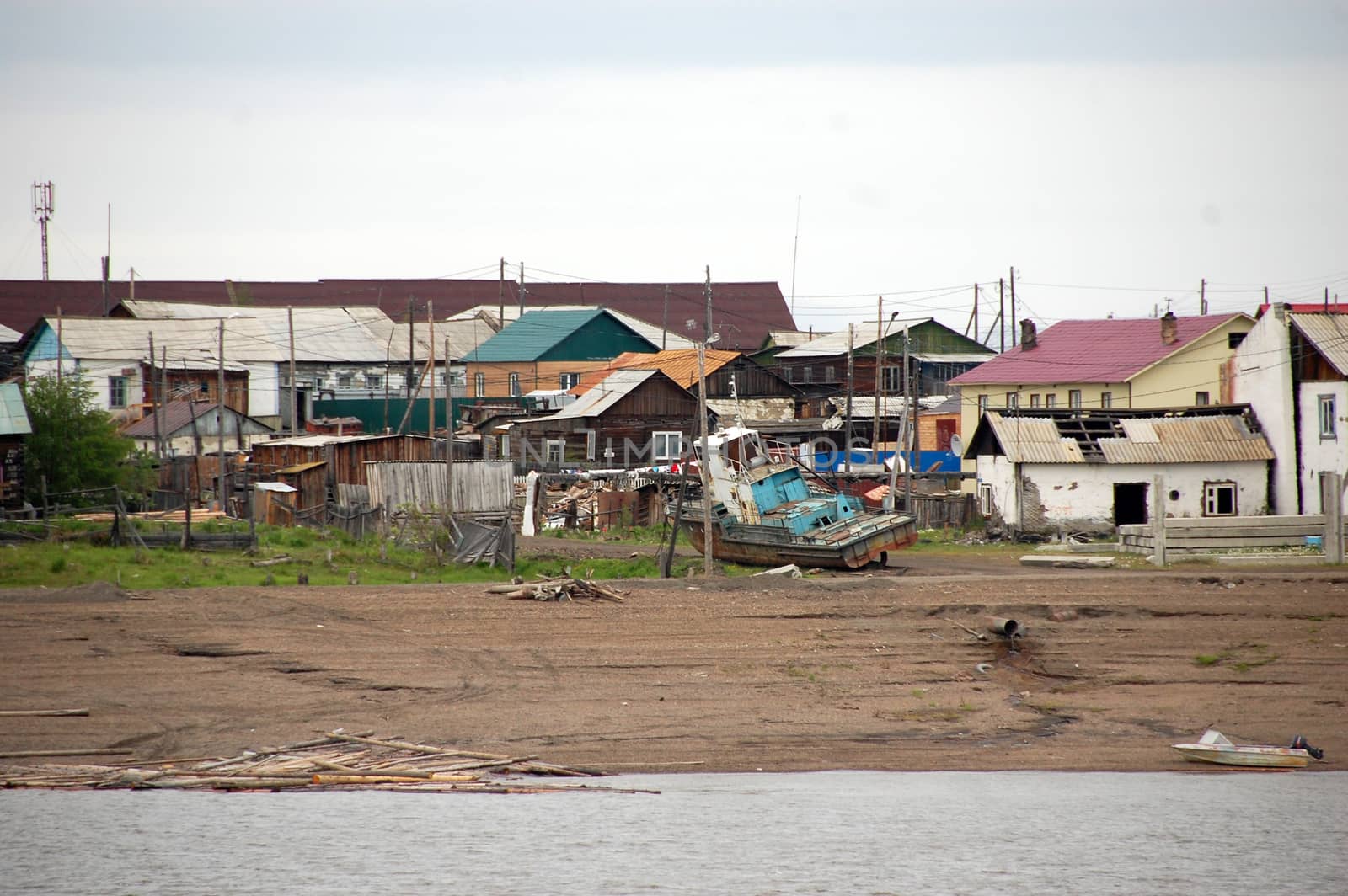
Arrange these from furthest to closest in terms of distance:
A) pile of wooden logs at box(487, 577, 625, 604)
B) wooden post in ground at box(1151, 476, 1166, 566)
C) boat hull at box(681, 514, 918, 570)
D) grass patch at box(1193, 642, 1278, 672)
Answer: boat hull at box(681, 514, 918, 570), wooden post in ground at box(1151, 476, 1166, 566), pile of wooden logs at box(487, 577, 625, 604), grass patch at box(1193, 642, 1278, 672)

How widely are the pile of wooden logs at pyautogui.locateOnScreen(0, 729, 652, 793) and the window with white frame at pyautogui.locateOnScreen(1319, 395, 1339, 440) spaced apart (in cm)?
2572

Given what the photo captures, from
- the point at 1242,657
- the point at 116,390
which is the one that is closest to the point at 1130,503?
the point at 1242,657

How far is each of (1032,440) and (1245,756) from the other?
22.3m

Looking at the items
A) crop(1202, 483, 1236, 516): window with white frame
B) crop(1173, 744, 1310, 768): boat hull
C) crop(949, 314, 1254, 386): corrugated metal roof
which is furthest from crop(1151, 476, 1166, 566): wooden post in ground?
crop(949, 314, 1254, 386): corrugated metal roof

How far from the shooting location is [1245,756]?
1545cm

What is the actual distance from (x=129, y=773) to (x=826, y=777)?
757 cm

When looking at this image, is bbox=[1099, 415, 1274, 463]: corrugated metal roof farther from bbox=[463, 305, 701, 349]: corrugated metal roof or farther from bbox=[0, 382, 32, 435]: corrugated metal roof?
bbox=[463, 305, 701, 349]: corrugated metal roof

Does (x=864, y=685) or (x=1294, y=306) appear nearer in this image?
(x=864, y=685)

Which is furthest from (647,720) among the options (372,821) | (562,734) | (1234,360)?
(1234,360)

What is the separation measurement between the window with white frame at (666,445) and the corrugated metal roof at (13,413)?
23.8 meters

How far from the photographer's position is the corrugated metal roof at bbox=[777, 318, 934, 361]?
6544cm

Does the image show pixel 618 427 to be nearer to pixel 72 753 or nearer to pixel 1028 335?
pixel 1028 335

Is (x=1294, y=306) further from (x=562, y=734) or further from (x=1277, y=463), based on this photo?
(x=562, y=734)

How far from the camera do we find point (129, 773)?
14.1m
